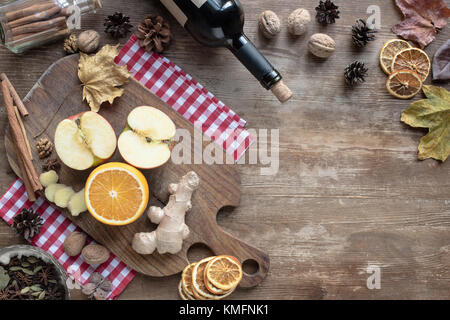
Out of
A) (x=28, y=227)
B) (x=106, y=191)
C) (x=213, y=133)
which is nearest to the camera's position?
(x=106, y=191)

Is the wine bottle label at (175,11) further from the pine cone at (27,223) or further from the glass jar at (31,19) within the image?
the pine cone at (27,223)

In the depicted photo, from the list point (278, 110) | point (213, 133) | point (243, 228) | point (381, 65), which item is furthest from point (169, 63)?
point (381, 65)

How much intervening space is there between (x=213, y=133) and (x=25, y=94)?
2.46 feet

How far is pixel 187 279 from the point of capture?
166 cm

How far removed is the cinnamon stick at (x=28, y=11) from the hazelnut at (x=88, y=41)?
0.50 ft

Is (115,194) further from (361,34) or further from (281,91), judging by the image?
(361,34)

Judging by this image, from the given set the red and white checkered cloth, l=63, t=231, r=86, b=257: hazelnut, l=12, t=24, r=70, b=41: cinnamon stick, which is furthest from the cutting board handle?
l=12, t=24, r=70, b=41: cinnamon stick

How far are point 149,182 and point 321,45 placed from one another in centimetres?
86

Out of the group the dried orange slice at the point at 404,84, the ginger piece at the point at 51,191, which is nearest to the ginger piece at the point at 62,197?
the ginger piece at the point at 51,191

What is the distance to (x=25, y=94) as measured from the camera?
171 centimetres

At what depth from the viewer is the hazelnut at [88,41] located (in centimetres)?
165

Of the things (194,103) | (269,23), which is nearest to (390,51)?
(269,23)

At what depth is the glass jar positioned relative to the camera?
1611 millimetres
